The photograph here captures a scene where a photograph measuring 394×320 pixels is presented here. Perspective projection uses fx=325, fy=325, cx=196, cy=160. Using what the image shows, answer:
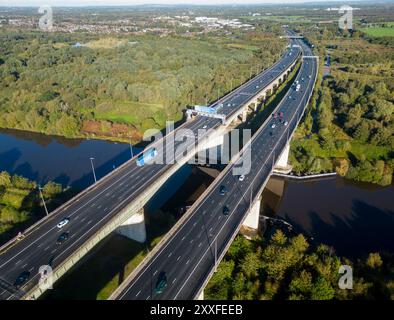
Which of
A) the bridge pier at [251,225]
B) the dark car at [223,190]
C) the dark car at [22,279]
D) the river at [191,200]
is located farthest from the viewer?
the bridge pier at [251,225]

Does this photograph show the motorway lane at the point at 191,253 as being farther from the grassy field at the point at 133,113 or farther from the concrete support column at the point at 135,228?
the grassy field at the point at 133,113

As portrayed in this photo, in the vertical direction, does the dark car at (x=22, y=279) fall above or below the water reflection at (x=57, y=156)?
above

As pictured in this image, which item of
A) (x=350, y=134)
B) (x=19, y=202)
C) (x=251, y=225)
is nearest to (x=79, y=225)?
(x=19, y=202)

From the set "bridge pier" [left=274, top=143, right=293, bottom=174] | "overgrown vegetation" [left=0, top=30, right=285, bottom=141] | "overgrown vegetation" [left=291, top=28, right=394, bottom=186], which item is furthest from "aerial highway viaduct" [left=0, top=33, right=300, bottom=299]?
"overgrown vegetation" [left=0, top=30, right=285, bottom=141]

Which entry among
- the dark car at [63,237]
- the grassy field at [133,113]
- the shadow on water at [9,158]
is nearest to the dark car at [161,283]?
the dark car at [63,237]

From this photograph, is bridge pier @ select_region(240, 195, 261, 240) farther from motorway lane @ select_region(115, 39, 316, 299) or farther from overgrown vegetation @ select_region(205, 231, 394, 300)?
overgrown vegetation @ select_region(205, 231, 394, 300)

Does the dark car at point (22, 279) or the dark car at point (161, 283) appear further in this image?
the dark car at point (161, 283)

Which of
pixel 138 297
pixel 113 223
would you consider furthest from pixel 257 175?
pixel 138 297
